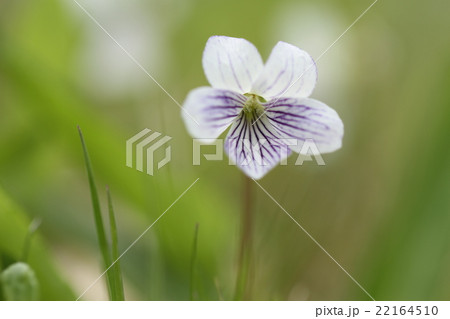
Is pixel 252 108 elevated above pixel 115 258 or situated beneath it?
elevated above

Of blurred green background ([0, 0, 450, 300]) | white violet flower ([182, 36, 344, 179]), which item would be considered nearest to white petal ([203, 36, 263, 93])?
white violet flower ([182, 36, 344, 179])

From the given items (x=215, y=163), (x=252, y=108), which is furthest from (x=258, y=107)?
(x=215, y=163)

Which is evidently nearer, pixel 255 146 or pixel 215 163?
pixel 255 146

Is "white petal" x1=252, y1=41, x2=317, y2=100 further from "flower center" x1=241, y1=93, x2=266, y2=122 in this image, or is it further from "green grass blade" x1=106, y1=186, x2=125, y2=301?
"green grass blade" x1=106, y1=186, x2=125, y2=301

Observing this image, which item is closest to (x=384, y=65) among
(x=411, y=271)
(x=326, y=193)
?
(x=326, y=193)

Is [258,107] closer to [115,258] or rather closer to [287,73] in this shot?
[287,73]

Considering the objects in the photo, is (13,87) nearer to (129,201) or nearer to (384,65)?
(129,201)

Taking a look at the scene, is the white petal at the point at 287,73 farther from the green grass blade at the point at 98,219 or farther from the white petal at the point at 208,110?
the green grass blade at the point at 98,219
